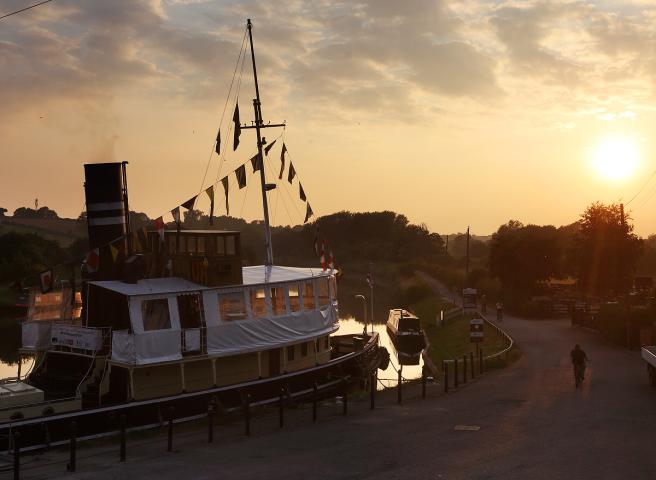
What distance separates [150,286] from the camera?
2367 cm

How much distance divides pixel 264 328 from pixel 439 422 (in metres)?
6.92

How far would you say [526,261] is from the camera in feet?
242

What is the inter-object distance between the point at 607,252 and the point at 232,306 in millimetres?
41637

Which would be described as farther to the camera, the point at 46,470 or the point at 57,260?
the point at 57,260

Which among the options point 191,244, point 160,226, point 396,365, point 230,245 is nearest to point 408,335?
point 396,365

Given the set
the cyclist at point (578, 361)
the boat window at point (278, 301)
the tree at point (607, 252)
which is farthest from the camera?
the tree at point (607, 252)

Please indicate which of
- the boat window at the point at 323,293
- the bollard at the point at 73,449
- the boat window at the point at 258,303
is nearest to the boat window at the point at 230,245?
the boat window at the point at 258,303

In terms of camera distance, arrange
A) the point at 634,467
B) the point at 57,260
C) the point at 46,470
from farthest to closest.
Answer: the point at 57,260 → the point at 46,470 → the point at 634,467

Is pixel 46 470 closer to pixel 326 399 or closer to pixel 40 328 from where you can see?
pixel 40 328

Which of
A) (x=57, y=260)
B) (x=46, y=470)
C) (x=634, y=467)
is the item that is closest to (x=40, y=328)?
(x=46, y=470)

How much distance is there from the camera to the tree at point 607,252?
2303 inches

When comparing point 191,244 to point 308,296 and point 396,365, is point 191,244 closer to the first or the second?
point 308,296

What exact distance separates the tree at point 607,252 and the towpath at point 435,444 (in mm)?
32576

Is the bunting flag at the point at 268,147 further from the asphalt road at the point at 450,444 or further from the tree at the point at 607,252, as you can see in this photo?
the tree at the point at 607,252
